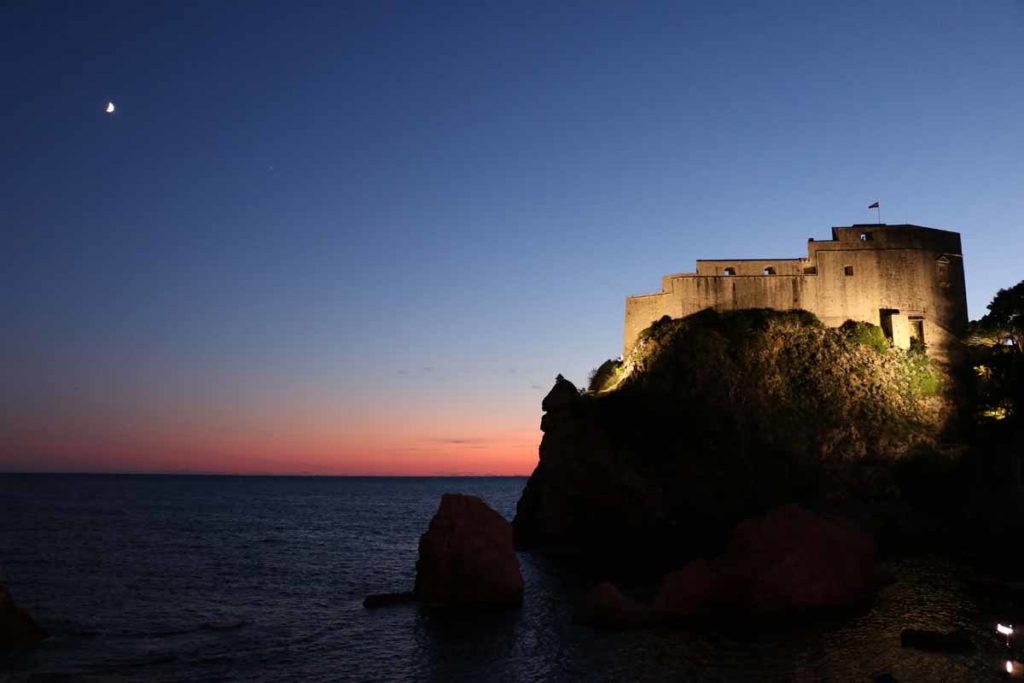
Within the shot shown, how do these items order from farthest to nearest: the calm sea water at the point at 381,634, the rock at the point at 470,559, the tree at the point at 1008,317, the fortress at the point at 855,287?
1. the fortress at the point at 855,287
2. the tree at the point at 1008,317
3. the rock at the point at 470,559
4. the calm sea water at the point at 381,634

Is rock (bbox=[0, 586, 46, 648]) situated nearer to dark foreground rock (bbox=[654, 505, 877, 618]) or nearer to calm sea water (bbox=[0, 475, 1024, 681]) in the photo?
calm sea water (bbox=[0, 475, 1024, 681])

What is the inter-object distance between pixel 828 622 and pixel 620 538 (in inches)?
943

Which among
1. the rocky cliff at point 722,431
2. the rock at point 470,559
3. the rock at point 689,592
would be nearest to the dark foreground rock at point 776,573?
the rock at point 689,592

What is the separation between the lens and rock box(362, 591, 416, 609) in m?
30.2

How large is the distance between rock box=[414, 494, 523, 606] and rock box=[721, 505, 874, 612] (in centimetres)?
859

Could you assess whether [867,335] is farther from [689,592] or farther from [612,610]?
[612,610]

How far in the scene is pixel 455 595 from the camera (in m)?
28.9

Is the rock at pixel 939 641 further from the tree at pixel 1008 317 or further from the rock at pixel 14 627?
the tree at pixel 1008 317

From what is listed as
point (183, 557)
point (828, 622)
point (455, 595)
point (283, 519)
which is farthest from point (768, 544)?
point (283, 519)

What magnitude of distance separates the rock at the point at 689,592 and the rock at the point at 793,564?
72cm

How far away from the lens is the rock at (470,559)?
2862cm

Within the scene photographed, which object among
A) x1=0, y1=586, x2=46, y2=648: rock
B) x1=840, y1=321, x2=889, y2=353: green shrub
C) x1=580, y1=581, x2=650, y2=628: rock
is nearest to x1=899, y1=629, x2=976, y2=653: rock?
x1=580, y1=581, x2=650, y2=628: rock

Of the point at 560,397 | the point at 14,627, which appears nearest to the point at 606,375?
the point at 560,397

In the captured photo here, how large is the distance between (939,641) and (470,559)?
638 inches
